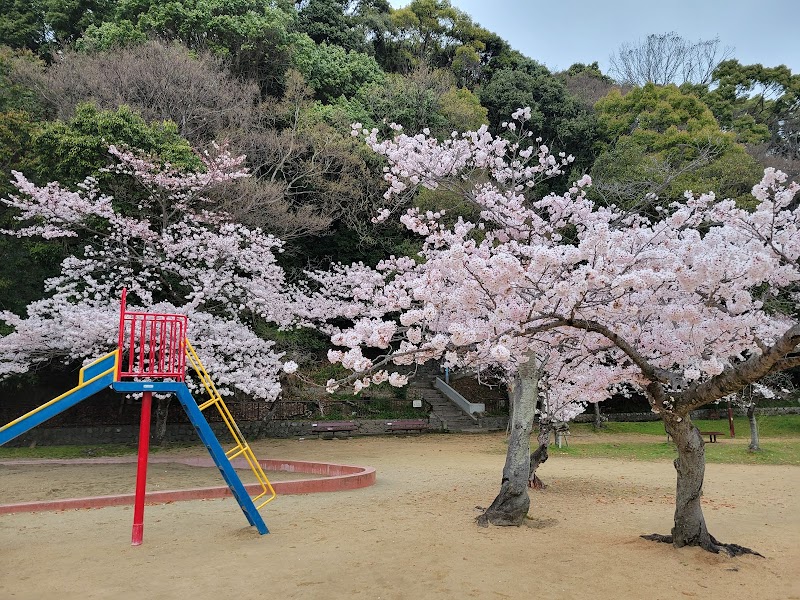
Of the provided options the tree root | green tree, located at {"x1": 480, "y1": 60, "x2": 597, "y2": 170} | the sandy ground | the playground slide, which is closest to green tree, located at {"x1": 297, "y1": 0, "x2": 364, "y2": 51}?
green tree, located at {"x1": 480, "y1": 60, "x2": 597, "y2": 170}

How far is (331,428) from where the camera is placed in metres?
18.2

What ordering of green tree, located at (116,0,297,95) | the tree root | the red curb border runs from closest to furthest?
the tree root < the red curb border < green tree, located at (116,0,297,95)

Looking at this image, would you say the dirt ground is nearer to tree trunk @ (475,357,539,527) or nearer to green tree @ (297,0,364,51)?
tree trunk @ (475,357,539,527)

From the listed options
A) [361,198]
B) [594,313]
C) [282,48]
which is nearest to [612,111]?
[361,198]

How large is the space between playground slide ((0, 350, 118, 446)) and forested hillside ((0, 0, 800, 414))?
7.09m

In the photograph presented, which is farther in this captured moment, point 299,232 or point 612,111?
point 612,111

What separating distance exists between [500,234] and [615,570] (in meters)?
5.01

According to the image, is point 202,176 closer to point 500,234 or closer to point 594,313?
point 500,234

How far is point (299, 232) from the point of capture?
64.2 feet

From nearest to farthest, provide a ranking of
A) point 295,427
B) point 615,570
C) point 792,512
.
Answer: point 615,570 < point 792,512 < point 295,427

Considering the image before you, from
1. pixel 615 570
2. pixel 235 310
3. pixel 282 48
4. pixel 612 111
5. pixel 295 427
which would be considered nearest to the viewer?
pixel 615 570

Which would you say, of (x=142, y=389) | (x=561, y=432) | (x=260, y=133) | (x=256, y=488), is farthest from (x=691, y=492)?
(x=260, y=133)

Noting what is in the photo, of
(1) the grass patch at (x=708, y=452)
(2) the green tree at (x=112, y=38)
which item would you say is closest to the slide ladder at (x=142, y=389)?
(1) the grass patch at (x=708, y=452)

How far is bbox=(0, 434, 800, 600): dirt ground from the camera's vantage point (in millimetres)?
4984
